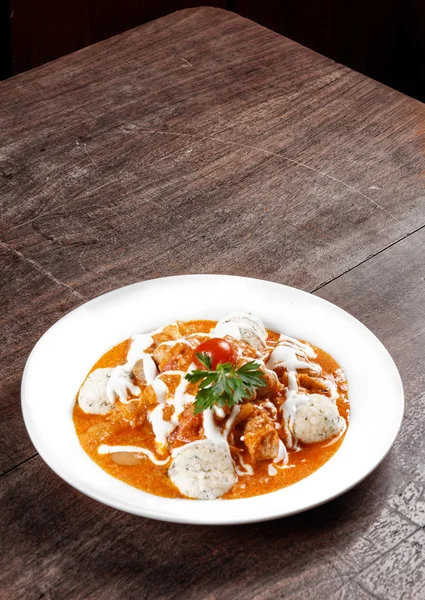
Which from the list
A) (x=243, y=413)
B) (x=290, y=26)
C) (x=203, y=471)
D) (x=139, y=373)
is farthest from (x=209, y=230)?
(x=290, y=26)

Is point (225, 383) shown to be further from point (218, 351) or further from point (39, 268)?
point (39, 268)

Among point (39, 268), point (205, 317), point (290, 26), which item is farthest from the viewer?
point (290, 26)

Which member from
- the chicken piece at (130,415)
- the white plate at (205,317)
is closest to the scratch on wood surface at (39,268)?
the white plate at (205,317)

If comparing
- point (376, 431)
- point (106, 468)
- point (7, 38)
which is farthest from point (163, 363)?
point (7, 38)

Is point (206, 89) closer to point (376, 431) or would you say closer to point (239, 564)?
point (376, 431)

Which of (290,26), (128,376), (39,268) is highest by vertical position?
(128,376)

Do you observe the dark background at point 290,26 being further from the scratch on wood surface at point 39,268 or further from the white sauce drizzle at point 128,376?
the white sauce drizzle at point 128,376

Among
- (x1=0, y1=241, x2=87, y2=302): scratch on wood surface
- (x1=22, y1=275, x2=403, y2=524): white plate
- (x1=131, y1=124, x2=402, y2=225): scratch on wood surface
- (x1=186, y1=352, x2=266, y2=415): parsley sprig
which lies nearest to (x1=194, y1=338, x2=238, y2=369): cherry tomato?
(x1=186, y1=352, x2=266, y2=415): parsley sprig

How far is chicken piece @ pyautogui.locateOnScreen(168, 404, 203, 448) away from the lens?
1589mm

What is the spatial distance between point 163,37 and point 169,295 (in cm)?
127

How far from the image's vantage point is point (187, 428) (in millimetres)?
1592

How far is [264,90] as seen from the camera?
9.02 feet

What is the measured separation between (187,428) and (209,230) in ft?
2.57

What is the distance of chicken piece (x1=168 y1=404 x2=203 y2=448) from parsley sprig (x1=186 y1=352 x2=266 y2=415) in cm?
2
